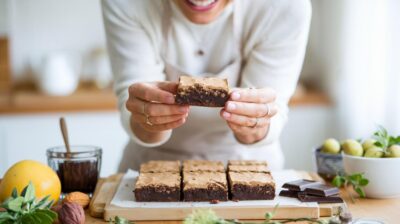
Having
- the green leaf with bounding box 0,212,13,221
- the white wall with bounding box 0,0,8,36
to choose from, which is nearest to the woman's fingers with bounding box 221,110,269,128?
the green leaf with bounding box 0,212,13,221

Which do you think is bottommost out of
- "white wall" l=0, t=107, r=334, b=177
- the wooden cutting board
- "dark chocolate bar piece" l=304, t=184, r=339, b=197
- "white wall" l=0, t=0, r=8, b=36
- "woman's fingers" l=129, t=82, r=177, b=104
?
"white wall" l=0, t=107, r=334, b=177

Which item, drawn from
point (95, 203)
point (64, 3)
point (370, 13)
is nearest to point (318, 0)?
point (370, 13)

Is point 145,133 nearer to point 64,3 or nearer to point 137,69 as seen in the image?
point 137,69

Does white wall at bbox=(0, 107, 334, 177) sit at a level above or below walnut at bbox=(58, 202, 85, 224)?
below

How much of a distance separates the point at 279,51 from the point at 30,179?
0.80 metres

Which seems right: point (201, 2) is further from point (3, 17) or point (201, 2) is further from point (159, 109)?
point (3, 17)

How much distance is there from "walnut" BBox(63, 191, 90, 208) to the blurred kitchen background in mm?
1636

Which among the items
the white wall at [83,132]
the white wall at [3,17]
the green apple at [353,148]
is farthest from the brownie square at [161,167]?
the white wall at [3,17]

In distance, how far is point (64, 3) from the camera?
3795mm

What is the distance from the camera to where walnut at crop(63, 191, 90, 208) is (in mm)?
1492

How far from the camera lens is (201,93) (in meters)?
1.49

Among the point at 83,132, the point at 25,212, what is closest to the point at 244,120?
the point at 25,212

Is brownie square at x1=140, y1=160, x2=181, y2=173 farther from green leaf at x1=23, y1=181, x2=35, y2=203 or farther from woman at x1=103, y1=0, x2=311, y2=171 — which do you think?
green leaf at x1=23, y1=181, x2=35, y2=203

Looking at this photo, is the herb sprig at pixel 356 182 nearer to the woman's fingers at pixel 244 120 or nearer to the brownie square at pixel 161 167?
the woman's fingers at pixel 244 120
